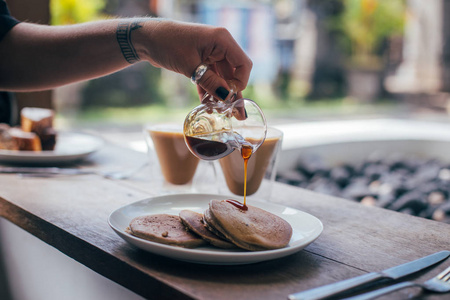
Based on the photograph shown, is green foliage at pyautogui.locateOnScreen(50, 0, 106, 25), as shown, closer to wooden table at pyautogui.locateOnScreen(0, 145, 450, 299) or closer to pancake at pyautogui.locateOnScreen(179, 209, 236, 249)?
wooden table at pyautogui.locateOnScreen(0, 145, 450, 299)

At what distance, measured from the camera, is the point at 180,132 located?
143 centimetres

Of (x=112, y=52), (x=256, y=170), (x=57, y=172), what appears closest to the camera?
(x=256, y=170)

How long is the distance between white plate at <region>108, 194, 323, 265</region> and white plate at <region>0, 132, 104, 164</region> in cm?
74

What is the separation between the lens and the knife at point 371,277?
2.55ft

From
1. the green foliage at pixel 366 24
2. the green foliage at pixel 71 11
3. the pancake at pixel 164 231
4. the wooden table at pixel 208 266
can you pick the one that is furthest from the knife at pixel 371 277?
the green foliage at pixel 366 24

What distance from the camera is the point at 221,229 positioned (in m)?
0.91

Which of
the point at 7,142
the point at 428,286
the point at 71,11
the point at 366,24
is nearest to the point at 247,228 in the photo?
the point at 428,286

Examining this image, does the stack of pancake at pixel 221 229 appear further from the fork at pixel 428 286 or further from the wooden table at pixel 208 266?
the fork at pixel 428 286

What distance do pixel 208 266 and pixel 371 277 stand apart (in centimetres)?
29

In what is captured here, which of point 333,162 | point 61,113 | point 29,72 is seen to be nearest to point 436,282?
point 29,72

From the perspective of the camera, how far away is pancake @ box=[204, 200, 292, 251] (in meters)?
0.90

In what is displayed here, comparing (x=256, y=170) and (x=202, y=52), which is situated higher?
(x=202, y=52)

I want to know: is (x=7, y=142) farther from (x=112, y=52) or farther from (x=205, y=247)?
(x=205, y=247)

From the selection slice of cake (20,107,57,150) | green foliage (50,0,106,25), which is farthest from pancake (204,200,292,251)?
green foliage (50,0,106,25)
